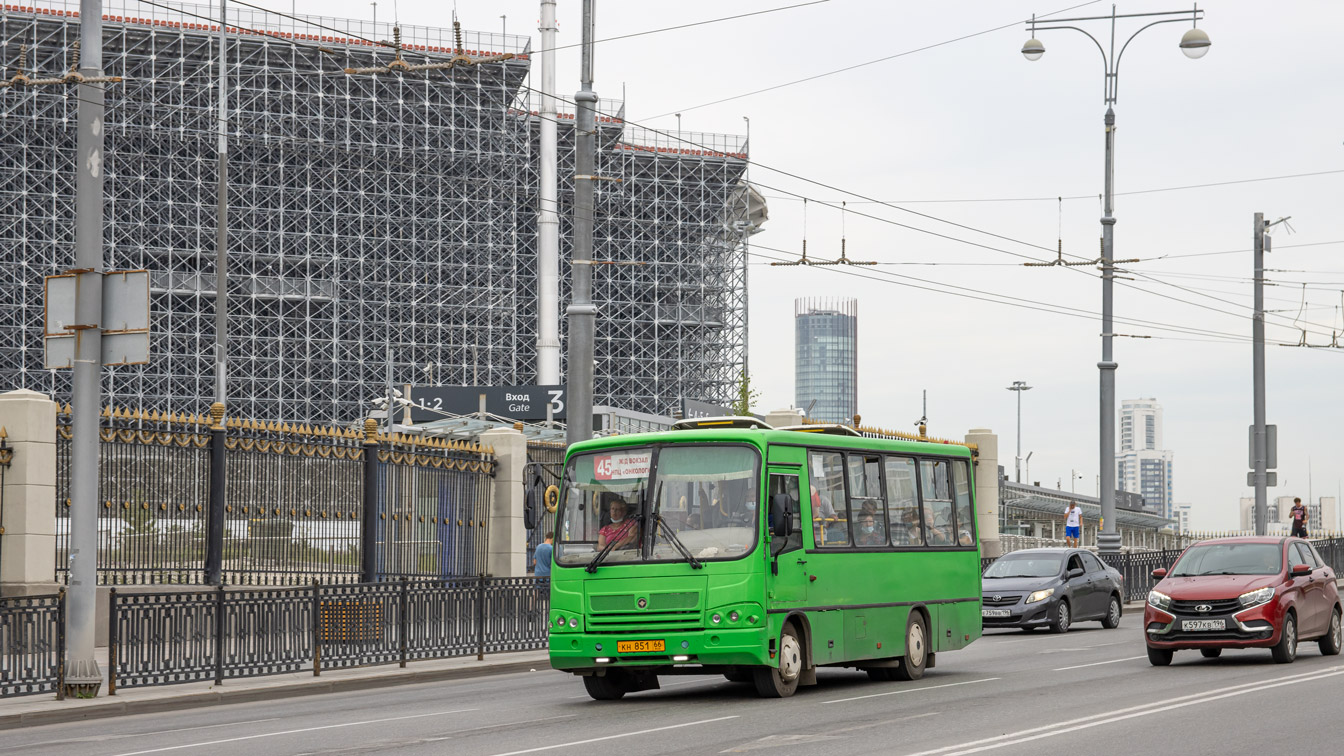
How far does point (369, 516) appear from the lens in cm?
2352

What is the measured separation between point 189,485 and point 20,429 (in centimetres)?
278

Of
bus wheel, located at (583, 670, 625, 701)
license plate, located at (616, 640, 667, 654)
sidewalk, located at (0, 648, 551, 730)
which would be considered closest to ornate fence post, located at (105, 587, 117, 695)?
sidewalk, located at (0, 648, 551, 730)

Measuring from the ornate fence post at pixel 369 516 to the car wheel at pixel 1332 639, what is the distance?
43.0 feet

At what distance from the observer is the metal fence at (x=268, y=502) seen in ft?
67.6

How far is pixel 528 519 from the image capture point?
53.7 feet

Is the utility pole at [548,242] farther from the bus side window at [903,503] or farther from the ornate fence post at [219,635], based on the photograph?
the ornate fence post at [219,635]

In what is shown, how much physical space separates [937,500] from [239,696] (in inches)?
319

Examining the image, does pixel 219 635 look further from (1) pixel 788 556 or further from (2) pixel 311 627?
(1) pixel 788 556

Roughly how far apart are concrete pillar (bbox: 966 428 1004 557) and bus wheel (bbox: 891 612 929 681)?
18.9 meters

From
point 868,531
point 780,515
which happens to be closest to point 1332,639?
point 868,531

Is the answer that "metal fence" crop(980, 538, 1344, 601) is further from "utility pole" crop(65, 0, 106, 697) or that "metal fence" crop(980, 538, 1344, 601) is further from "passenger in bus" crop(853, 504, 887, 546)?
"utility pole" crop(65, 0, 106, 697)

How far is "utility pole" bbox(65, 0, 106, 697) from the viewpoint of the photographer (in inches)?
612

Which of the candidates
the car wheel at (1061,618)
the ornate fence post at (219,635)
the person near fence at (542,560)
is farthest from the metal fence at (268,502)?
the car wheel at (1061,618)

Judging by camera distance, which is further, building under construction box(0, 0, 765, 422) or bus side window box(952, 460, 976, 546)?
building under construction box(0, 0, 765, 422)
